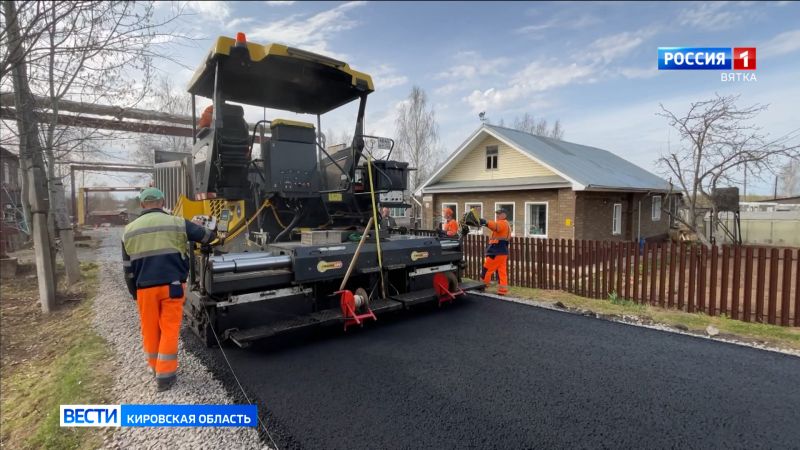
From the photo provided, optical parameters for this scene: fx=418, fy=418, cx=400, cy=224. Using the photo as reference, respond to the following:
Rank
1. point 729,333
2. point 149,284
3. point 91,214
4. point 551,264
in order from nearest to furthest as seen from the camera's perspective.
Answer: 1. point 149,284
2. point 729,333
3. point 551,264
4. point 91,214

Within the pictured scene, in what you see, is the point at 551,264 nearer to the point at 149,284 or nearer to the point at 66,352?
the point at 149,284

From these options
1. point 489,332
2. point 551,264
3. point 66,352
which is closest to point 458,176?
point 551,264

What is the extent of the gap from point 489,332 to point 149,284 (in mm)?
3373

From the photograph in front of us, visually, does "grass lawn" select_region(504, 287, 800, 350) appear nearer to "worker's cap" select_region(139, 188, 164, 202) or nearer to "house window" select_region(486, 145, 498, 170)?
"worker's cap" select_region(139, 188, 164, 202)

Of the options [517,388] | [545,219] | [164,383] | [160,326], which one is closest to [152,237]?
[160,326]

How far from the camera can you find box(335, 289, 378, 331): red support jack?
14.1 feet

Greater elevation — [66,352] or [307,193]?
[307,193]

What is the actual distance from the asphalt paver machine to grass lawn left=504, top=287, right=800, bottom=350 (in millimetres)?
1883

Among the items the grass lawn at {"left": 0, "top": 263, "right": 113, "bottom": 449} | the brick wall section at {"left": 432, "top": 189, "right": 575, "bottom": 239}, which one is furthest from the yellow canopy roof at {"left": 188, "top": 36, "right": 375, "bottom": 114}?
the brick wall section at {"left": 432, "top": 189, "right": 575, "bottom": 239}

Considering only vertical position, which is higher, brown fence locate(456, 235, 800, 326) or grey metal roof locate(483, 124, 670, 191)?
grey metal roof locate(483, 124, 670, 191)

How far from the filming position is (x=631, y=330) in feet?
15.7

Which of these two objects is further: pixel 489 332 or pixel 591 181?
pixel 591 181

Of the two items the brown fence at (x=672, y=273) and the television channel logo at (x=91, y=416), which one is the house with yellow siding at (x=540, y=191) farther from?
the television channel logo at (x=91, y=416)

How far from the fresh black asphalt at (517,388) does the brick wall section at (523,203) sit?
919cm
